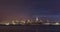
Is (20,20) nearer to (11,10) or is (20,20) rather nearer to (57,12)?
(11,10)

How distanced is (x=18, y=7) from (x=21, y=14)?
12 centimetres

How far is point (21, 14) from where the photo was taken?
101 inches

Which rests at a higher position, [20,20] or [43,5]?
[43,5]

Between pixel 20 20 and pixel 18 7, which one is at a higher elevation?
pixel 18 7

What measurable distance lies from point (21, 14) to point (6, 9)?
26 centimetres
